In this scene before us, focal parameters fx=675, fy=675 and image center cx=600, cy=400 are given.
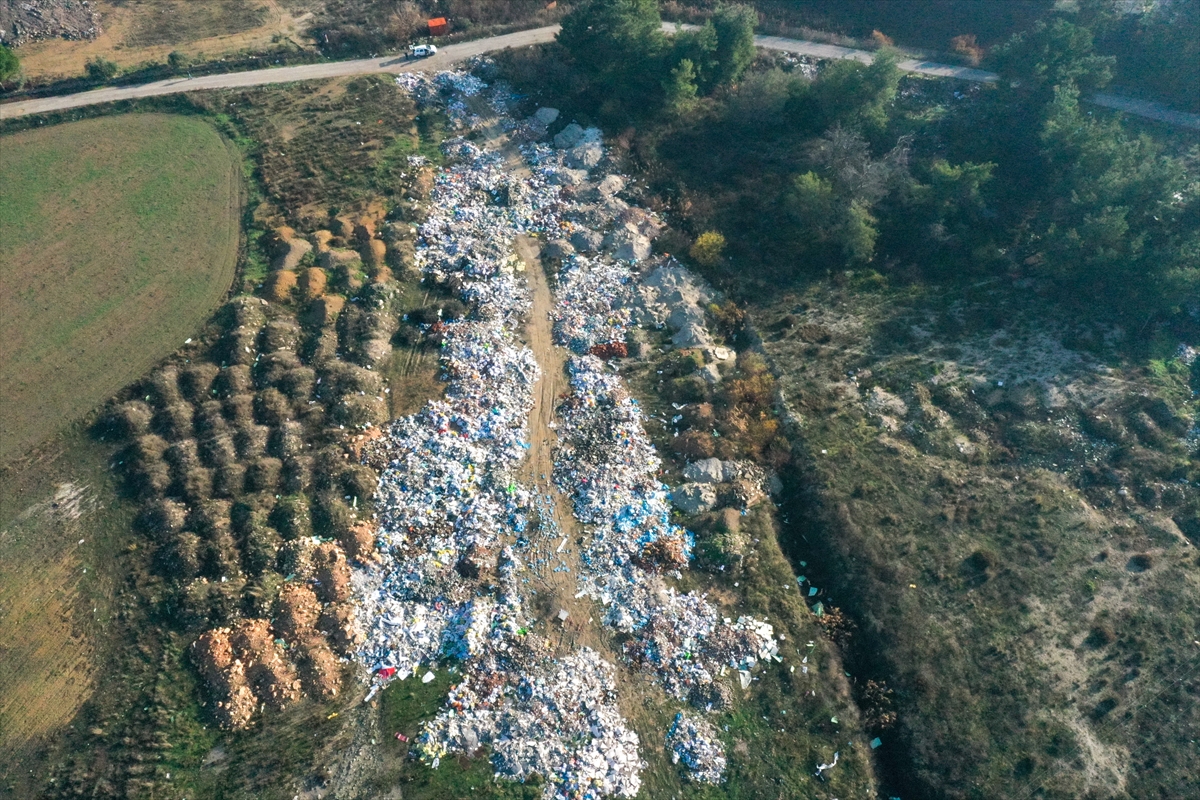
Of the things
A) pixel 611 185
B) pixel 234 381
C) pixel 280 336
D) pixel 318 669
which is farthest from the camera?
pixel 611 185

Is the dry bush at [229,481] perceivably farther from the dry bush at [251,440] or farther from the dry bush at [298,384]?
the dry bush at [298,384]

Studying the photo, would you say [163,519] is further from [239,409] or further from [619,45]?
[619,45]

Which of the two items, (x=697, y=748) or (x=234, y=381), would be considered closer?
(x=697, y=748)

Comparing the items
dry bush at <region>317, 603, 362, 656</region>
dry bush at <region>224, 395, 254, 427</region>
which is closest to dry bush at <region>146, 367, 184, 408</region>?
dry bush at <region>224, 395, 254, 427</region>

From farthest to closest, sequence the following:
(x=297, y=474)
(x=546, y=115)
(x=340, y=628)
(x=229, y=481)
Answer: (x=546, y=115) < (x=297, y=474) < (x=229, y=481) < (x=340, y=628)

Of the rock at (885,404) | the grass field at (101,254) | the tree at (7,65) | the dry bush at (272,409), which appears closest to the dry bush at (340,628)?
the dry bush at (272,409)

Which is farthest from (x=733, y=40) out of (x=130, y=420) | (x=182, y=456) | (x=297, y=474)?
(x=130, y=420)

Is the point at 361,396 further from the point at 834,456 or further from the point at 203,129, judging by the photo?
the point at 203,129
